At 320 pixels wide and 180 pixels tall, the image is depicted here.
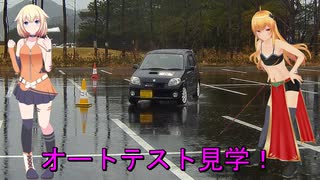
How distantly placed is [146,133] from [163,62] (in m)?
5.25

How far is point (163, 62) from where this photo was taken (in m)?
14.4

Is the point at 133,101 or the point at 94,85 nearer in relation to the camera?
the point at 133,101

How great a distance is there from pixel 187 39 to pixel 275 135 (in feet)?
143

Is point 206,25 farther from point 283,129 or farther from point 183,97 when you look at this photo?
point 283,129

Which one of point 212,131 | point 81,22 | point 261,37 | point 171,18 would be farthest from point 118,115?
point 81,22

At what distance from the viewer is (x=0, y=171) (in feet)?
21.3

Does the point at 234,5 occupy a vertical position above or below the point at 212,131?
above

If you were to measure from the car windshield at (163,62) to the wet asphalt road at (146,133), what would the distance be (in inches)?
44.7

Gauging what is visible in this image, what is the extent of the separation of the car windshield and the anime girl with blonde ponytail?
774cm

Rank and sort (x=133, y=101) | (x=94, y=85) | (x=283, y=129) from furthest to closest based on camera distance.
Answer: (x=94, y=85), (x=133, y=101), (x=283, y=129)

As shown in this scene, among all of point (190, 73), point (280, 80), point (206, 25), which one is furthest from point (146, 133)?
point (206, 25)

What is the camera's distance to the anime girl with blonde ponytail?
6.19 metres

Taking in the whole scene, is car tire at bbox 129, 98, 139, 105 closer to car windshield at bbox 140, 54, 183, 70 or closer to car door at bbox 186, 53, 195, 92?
car windshield at bbox 140, 54, 183, 70

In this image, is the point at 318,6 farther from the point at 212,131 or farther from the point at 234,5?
the point at 212,131
